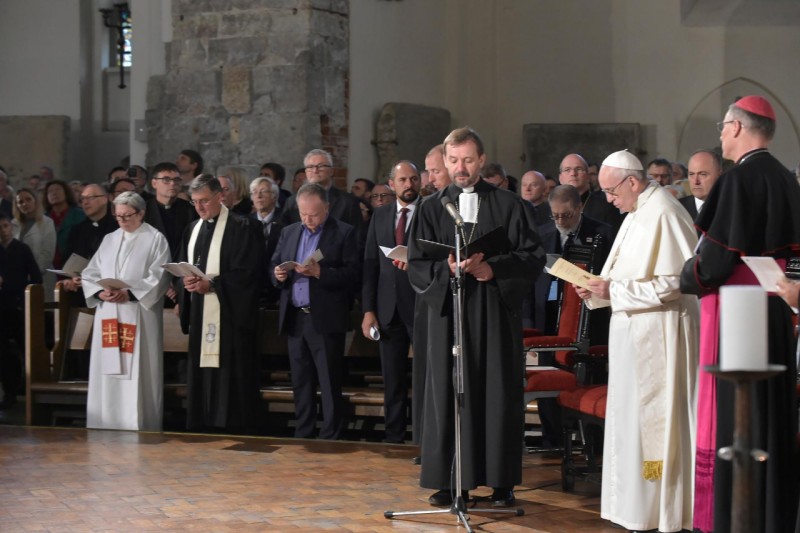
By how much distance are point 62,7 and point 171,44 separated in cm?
835

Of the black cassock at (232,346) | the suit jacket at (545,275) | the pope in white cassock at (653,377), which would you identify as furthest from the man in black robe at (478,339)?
the black cassock at (232,346)

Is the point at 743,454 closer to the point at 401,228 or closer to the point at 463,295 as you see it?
the point at 463,295

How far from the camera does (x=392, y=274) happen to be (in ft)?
26.3

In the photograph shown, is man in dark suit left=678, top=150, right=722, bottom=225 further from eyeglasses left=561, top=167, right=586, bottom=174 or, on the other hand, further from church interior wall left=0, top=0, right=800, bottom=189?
church interior wall left=0, top=0, right=800, bottom=189

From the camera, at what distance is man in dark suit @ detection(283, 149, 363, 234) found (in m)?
8.84

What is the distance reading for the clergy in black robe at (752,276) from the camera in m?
4.57

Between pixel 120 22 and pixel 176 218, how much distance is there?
10.9 metres

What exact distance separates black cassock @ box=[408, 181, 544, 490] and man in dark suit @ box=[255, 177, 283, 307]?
3.27m

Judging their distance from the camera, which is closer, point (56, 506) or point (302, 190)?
point (56, 506)

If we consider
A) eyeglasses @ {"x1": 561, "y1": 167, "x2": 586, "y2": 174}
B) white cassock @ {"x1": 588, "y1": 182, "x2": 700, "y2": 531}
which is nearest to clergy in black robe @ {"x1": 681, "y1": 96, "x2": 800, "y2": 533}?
white cassock @ {"x1": 588, "y1": 182, "x2": 700, "y2": 531}

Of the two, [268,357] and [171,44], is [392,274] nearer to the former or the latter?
[268,357]

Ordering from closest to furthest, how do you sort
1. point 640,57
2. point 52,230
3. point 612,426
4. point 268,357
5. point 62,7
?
1. point 612,426
2. point 268,357
3. point 52,230
4. point 640,57
5. point 62,7

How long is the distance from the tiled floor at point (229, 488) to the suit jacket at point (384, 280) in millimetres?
887

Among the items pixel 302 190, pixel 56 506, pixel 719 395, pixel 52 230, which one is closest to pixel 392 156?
pixel 52 230
